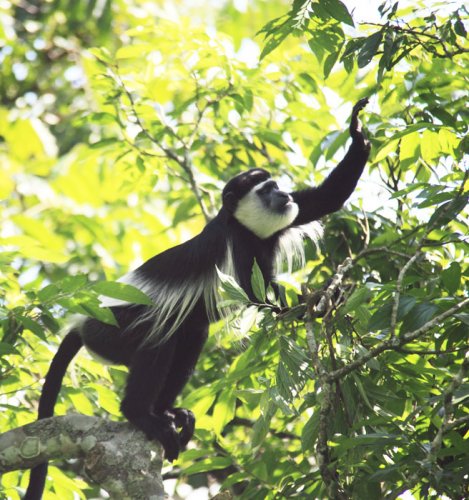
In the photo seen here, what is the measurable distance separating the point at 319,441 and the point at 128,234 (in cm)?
255

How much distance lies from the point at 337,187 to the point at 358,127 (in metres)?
0.38

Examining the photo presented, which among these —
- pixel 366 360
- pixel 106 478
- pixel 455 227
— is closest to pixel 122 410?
pixel 106 478

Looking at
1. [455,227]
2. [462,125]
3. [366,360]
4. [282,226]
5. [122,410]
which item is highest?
[462,125]

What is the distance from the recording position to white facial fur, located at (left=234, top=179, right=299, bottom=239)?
3184mm

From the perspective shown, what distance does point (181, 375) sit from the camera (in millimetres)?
2947

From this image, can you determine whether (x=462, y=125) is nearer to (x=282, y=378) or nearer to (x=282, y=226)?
(x=282, y=226)

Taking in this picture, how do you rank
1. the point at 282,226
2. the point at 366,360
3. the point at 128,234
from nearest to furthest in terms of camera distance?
the point at 366,360 → the point at 282,226 → the point at 128,234

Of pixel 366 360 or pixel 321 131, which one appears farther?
pixel 321 131

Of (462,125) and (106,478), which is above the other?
(462,125)

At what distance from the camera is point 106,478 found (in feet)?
7.11

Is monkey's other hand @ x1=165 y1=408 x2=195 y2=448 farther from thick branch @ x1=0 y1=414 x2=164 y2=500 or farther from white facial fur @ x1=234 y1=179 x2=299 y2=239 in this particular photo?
white facial fur @ x1=234 y1=179 x2=299 y2=239

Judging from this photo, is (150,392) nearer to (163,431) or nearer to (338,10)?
(163,431)

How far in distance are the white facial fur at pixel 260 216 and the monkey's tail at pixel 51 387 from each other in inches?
33.8

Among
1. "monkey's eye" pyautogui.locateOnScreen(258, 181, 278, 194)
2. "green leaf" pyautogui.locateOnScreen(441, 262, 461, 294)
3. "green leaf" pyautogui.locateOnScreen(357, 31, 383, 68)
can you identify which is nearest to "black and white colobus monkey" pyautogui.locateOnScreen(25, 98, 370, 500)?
"monkey's eye" pyautogui.locateOnScreen(258, 181, 278, 194)
